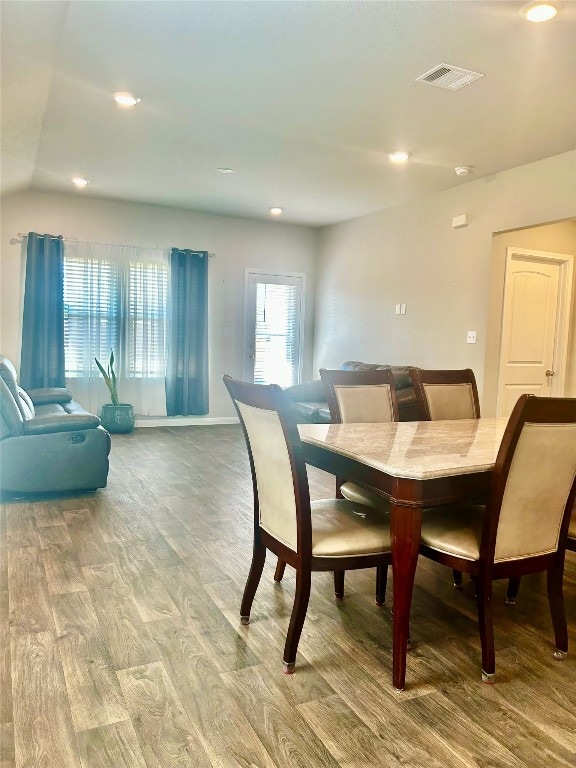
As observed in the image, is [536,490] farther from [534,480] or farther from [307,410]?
[307,410]

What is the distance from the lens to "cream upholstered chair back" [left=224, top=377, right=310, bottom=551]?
5.97ft

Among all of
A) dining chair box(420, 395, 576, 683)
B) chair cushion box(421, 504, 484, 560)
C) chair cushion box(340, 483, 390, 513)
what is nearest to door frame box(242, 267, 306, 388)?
chair cushion box(340, 483, 390, 513)

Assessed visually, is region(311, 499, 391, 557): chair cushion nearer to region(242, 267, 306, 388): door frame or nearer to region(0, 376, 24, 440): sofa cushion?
region(0, 376, 24, 440): sofa cushion

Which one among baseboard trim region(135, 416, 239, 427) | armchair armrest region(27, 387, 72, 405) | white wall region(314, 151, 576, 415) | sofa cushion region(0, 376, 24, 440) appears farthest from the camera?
baseboard trim region(135, 416, 239, 427)

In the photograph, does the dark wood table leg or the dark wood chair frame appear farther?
the dark wood chair frame

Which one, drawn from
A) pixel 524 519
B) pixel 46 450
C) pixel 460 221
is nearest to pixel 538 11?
pixel 524 519

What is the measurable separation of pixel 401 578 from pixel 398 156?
354cm

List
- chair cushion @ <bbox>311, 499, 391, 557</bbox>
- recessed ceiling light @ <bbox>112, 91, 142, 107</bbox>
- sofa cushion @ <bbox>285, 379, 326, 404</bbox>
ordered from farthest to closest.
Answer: sofa cushion @ <bbox>285, 379, 326, 404</bbox> < recessed ceiling light @ <bbox>112, 91, 142, 107</bbox> < chair cushion @ <bbox>311, 499, 391, 557</bbox>

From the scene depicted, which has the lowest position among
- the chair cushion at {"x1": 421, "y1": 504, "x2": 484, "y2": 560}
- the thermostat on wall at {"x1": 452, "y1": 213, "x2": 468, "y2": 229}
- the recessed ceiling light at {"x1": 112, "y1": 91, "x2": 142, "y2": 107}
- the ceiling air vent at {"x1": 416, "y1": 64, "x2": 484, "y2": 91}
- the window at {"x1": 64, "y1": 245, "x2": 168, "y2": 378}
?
the chair cushion at {"x1": 421, "y1": 504, "x2": 484, "y2": 560}

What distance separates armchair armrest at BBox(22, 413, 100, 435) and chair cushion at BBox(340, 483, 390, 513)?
6.74 ft

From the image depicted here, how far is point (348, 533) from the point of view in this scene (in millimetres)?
1934

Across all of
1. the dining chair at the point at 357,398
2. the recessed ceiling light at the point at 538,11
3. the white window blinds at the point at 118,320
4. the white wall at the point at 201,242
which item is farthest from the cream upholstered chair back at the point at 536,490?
the white wall at the point at 201,242

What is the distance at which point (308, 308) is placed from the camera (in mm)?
7531

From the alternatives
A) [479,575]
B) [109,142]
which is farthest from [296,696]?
[109,142]
